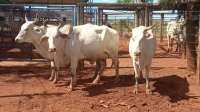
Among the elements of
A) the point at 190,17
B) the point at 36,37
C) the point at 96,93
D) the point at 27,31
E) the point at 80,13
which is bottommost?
the point at 96,93

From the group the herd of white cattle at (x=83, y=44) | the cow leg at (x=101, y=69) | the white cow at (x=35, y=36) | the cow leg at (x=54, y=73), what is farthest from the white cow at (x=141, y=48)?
the white cow at (x=35, y=36)

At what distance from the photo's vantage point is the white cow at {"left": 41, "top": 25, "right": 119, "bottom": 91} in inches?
314

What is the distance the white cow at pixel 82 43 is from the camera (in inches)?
314

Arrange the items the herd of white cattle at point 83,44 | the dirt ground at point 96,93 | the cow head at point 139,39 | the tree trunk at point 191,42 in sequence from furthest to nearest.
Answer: the tree trunk at point 191,42
the herd of white cattle at point 83,44
the cow head at point 139,39
the dirt ground at point 96,93

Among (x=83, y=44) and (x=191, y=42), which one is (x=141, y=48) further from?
(x=191, y=42)

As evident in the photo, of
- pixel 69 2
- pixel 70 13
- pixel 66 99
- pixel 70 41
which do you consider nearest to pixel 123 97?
pixel 66 99

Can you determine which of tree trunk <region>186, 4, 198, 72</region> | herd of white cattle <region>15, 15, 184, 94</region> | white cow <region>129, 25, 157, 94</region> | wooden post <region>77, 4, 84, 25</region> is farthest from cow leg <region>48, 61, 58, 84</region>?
tree trunk <region>186, 4, 198, 72</region>

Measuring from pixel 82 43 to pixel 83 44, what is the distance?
4 centimetres

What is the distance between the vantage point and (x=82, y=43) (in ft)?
27.4

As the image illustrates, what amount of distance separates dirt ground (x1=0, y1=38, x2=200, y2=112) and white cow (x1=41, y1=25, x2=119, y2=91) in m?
0.61

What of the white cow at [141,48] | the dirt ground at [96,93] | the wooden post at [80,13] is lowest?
the dirt ground at [96,93]

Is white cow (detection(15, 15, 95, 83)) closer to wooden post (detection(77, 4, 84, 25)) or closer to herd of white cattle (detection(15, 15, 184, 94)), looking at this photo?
herd of white cattle (detection(15, 15, 184, 94))

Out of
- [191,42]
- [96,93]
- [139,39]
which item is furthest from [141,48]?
[191,42]

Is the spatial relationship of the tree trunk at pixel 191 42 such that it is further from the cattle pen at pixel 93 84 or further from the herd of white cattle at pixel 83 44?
the herd of white cattle at pixel 83 44
